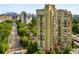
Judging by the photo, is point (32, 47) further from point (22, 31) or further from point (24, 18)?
point (24, 18)

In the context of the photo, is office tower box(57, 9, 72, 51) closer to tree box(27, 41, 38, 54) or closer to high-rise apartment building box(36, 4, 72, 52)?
high-rise apartment building box(36, 4, 72, 52)

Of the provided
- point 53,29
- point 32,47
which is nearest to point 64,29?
point 53,29

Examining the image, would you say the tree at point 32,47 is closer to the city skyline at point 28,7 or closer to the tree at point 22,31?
the tree at point 22,31

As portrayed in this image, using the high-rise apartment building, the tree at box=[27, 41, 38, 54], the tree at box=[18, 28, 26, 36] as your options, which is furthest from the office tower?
the tree at box=[18, 28, 26, 36]

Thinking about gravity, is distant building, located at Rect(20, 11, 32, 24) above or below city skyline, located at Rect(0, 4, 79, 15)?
below

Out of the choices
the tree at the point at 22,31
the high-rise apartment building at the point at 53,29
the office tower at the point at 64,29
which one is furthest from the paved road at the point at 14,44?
the office tower at the point at 64,29

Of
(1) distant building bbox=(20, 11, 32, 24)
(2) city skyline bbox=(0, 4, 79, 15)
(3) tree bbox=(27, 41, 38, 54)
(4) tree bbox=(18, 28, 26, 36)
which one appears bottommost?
(3) tree bbox=(27, 41, 38, 54)

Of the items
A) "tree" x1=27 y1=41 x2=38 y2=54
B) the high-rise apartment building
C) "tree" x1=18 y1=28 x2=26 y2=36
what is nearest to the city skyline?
the high-rise apartment building

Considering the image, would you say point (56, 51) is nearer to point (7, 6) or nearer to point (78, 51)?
point (78, 51)

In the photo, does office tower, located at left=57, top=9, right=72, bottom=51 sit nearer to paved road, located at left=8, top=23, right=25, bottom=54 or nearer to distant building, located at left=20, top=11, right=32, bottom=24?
distant building, located at left=20, top=11, right=32, bottom=24
